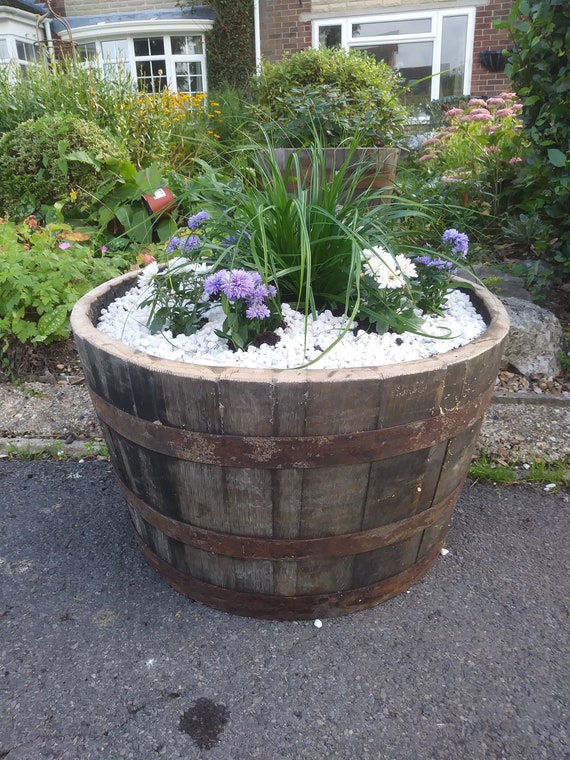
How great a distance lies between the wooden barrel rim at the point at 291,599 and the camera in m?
1.65

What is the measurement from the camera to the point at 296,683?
1510 millimetres

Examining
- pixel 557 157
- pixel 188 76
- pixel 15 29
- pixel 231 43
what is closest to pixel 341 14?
pixel 231 43

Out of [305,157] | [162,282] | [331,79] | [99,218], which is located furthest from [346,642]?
[331,79]

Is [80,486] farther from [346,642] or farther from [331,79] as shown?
[331,79]

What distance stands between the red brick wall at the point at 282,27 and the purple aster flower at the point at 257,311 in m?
11.9

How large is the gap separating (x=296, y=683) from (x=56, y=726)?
23.6 inches

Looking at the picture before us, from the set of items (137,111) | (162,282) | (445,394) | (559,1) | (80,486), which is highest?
(559,1)

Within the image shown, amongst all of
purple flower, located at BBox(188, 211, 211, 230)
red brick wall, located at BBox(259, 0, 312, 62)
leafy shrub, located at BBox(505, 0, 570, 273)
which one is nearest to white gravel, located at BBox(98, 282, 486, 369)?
purple flower, located at BBox(188, 211, 211, 230)

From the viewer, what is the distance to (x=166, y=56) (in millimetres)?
13281

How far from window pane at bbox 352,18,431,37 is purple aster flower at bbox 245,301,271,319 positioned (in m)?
12.5

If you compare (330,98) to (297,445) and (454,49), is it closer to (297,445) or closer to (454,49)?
(297,445)

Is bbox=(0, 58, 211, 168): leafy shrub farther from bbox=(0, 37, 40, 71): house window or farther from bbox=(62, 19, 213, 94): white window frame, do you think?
bbox=(0, 37, 40, 71): house window

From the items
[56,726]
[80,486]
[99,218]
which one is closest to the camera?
[56,726]

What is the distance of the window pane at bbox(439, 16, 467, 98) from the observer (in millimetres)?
11383
